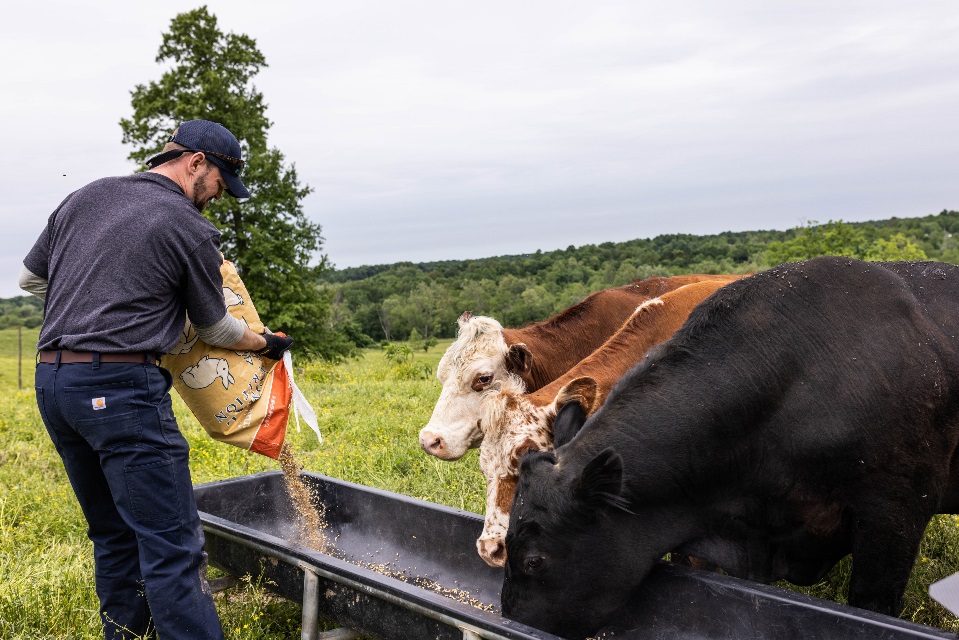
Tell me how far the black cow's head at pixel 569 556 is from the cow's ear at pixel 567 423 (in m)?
0.43

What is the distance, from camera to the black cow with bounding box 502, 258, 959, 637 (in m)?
3.60

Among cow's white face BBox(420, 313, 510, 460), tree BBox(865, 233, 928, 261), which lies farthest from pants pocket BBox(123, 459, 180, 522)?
tree BBox(865, 233, 928, 261)

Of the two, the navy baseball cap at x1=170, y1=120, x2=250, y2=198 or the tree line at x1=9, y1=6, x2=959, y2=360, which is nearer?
the navy baseball cap at x1=170, y1=120, x2=250, y2=198

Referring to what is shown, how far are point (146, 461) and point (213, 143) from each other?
64.5 inches

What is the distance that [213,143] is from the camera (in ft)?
13.3

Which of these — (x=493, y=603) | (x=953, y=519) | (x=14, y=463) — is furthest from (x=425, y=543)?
(x=14, y=463)

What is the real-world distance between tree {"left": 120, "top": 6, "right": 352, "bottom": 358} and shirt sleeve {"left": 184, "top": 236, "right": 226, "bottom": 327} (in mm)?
21782

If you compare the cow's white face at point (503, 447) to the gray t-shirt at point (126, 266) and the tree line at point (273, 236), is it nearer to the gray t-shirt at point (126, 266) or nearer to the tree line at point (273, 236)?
the gray t-shirt at point (126, 266)

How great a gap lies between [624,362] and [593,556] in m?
1.47

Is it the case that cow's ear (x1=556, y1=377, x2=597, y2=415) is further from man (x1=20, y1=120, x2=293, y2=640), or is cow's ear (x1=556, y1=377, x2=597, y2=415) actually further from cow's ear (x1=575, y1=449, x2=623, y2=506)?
man (x1=20, y1=120, x2=293, y2=640)

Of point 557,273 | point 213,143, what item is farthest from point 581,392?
point 557,273

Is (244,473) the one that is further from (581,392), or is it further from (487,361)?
(581,392)

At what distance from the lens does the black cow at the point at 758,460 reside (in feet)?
11.8

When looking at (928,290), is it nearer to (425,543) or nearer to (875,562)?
(875,562)
